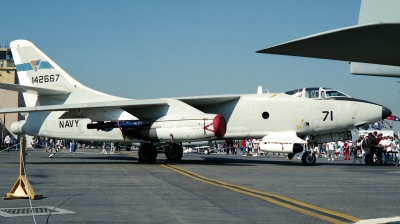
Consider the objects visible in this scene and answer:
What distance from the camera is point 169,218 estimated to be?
7.17 meters

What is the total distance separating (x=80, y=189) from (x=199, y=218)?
4513mm

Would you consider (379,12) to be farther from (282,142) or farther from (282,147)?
(282,142)

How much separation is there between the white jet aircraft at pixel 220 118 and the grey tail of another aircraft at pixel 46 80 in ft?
2.42

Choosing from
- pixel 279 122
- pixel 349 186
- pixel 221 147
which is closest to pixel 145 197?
pixel 349 186

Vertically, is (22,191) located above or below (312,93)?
below

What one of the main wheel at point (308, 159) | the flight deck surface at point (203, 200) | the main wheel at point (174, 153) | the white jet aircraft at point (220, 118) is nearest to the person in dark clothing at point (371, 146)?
the white jet aircraft at point (220, 118)

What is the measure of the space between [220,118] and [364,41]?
51.8 ft

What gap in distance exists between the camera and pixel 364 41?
12.3ft

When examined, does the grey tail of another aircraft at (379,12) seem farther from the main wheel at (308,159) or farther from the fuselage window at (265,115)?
the main wheel at (308,159)

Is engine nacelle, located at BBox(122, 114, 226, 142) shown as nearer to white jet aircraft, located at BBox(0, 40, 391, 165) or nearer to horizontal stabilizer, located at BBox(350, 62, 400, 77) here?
white jet aircraft, located at BBox(0, 40, 391, 165)

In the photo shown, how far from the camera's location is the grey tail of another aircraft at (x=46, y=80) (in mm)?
24141

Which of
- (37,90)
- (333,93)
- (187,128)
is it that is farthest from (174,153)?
(333,93)

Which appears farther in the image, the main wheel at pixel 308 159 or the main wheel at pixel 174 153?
the main wheel at pixel 174 153

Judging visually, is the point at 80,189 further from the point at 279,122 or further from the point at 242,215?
the point at 279,122
